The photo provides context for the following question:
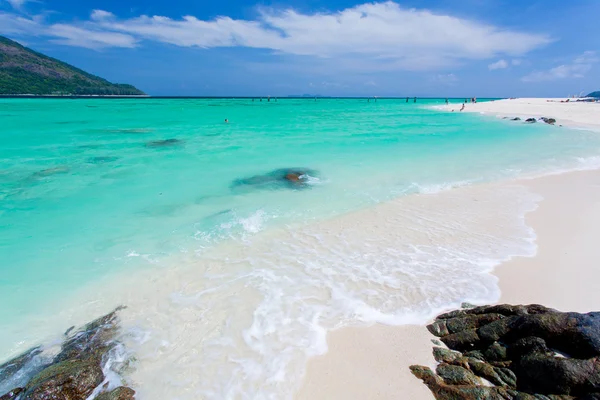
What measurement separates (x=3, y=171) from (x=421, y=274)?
1860 cm

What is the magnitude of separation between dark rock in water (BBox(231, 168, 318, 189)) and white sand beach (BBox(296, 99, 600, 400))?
7.69 m

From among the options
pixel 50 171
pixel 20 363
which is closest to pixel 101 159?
pixel 50 171

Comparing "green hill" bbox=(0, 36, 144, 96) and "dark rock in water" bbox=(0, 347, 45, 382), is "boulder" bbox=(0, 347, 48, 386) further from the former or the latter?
"green hill" bbox=(0, 36, 144, 96)

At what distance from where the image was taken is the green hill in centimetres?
12619

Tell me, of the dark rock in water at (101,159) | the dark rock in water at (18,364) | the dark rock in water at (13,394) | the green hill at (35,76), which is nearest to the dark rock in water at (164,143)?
the dark rock in water at (101,159)

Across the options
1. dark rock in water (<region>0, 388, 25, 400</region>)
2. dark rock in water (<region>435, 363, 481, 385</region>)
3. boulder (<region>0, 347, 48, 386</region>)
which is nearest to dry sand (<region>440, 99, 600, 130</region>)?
dark rock in water (<region>435, 363, 481, 385</region>)

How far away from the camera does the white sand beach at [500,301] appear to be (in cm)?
393

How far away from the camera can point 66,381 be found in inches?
148

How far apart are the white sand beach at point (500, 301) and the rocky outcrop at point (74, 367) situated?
259 centimetres

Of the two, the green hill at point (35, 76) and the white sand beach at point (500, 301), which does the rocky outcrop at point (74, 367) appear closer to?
the white sand beach at point (500, 301)

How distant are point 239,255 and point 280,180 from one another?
6343mm

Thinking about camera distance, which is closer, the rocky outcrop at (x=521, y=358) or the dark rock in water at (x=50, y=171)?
the rocky outcrop at (x=521, y=358)

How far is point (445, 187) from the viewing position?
12188 mm

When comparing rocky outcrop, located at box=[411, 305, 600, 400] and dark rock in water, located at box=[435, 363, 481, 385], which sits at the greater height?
rocky outcrop, located at box=[411, 305, 600, 400]
